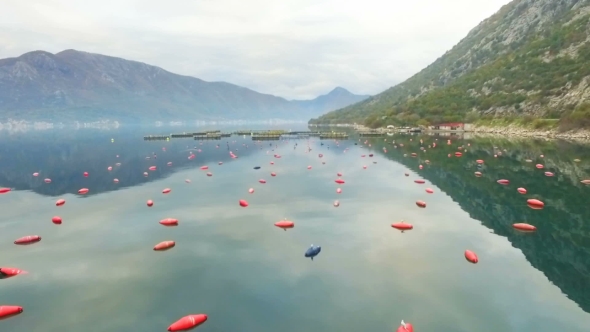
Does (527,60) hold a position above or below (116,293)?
above

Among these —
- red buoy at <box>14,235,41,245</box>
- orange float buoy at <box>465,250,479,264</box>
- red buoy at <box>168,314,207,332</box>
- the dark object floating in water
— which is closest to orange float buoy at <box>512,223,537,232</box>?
orange float buoy at <box>465,250,479,264</box>

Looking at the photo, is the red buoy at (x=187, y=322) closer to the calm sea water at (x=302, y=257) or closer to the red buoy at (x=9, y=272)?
the calm sea water at (x=302, y=257)

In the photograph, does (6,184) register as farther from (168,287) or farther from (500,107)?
(500,107)

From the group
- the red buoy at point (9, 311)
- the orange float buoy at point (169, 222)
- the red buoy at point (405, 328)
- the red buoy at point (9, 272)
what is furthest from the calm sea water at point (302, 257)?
the orange float buoy at point (169, 222)

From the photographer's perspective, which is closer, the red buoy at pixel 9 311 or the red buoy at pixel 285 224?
the red buoy at pixel 9 311

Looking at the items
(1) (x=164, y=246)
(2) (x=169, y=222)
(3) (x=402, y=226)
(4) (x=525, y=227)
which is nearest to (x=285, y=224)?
Result: (3) (x=402, y=226)

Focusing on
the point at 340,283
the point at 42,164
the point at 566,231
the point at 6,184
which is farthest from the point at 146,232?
the point at 42,164

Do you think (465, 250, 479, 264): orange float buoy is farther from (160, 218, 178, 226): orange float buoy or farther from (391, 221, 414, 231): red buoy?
(160, 218, 178, 226): orange float buoy
